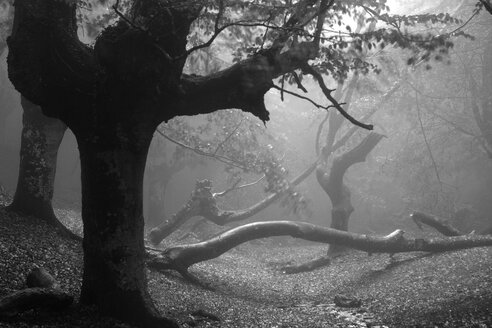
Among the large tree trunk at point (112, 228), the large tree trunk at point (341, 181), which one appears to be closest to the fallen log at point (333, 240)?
the large tree trunk at point (341, 181)

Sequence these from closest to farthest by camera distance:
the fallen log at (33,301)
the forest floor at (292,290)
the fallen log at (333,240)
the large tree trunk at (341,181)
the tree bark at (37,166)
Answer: the fallen log at (33,301) → the forest floor at (292,290) → the tree bark at (37,166) → the fallen log at (333,240) → the large tree trunk at (341,181)

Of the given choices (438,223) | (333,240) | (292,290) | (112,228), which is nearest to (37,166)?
(112,228)

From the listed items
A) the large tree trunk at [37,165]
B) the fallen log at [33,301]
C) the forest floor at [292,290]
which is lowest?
the forest floor at [292,290]

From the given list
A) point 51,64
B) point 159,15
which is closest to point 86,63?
point 51,64

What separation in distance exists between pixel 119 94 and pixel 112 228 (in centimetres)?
159

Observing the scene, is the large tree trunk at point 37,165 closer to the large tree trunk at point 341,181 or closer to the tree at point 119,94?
the tree at point 119,94

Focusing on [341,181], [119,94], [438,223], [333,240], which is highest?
[119,94]

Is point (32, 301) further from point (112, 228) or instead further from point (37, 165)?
point (37, 165)

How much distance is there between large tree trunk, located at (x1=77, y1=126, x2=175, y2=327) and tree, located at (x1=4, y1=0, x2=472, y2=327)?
12mm

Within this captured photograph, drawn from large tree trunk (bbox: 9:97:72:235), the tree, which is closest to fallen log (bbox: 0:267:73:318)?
the tree

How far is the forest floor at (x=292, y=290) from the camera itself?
208 inches

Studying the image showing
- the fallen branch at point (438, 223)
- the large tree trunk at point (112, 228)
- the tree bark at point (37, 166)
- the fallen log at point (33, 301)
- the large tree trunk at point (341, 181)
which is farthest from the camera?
the large tree trunk at point (341, 181)

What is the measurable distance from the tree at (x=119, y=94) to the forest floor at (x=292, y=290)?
0.57 m

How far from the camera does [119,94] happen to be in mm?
4418
